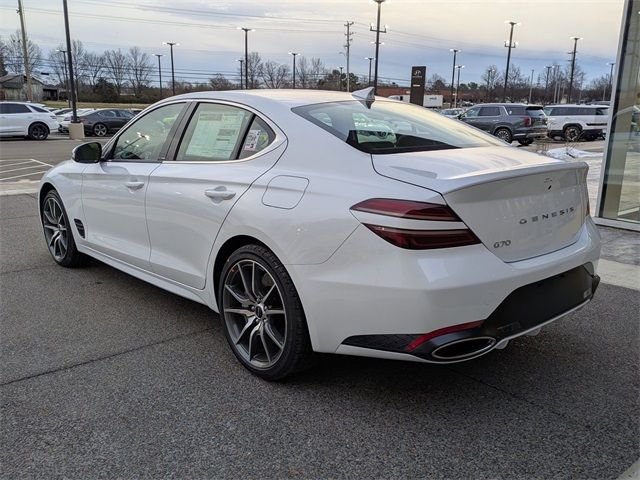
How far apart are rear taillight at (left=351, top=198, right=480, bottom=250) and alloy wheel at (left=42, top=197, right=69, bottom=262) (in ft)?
12.4

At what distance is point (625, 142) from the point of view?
300 inches

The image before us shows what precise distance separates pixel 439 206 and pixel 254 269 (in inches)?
45.5

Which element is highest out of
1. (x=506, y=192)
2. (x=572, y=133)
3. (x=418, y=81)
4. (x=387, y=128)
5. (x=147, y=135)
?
(x=418, y=81)

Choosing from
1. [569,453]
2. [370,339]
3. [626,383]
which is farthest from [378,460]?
[626,383]

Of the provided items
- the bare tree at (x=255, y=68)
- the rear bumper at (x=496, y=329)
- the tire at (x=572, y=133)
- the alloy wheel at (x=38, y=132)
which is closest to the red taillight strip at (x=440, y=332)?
the rear bumper at (x=496, y=329)

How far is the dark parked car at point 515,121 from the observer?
935 inches

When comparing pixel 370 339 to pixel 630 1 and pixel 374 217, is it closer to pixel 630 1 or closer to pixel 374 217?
pixel 374 217

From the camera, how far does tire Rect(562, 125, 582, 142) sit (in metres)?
27.1

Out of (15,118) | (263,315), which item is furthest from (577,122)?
(263,315)

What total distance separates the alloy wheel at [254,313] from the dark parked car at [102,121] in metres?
28.5

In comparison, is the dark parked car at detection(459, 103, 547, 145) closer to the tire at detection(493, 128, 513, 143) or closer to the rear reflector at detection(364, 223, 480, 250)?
the tire at detection(493, 128, 513, 143)

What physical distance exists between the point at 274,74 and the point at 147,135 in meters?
82.5

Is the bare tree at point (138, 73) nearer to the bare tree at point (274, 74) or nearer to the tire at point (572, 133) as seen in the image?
the bare tree at point (274, 74)

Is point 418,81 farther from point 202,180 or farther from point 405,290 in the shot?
point 405,290
